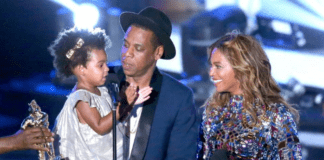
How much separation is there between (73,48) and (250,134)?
118 cm

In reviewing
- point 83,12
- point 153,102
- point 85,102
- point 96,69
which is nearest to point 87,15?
point 83,12

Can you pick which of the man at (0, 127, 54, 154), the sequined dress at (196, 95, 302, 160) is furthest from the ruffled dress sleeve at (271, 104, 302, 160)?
the man at (0, 127, 54, 154)

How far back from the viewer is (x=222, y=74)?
2.45m

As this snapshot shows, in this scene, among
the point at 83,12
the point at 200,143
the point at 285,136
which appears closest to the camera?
the point at 285,136

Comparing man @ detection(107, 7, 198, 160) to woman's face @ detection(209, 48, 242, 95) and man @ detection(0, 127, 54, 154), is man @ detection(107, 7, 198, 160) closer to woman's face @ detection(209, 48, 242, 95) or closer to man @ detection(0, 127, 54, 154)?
woman's face @ detection(209, 48, 242, 95)

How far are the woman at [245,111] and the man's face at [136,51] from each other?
43 centimetres

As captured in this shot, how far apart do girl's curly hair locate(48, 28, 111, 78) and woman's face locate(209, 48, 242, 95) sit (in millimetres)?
703

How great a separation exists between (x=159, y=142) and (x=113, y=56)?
92.7 inches

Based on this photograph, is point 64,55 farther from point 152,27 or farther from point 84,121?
point 152,27

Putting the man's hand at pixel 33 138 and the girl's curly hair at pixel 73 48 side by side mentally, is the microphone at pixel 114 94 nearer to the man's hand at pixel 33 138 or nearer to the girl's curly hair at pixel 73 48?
the girl's curly hair at pixel 73 48

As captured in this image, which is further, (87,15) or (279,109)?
(87,15)

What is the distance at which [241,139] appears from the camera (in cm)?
238

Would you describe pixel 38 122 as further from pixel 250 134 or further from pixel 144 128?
pixel 250 134

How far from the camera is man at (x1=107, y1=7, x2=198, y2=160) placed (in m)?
2.61
